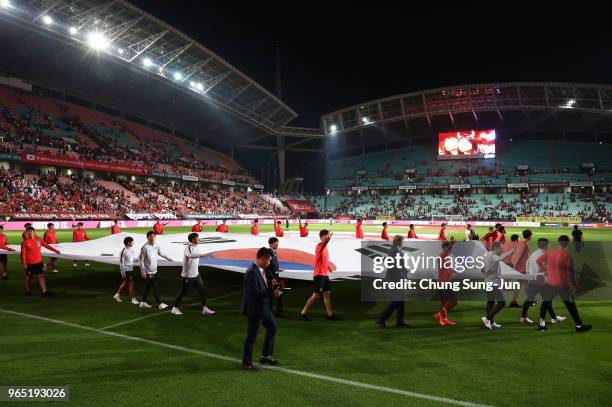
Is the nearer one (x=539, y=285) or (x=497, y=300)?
(x=497, y=300)

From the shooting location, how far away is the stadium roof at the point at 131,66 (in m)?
39.2

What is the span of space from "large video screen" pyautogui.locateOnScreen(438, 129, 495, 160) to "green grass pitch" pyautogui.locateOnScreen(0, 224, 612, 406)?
66538mm

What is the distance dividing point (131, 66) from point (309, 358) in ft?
160

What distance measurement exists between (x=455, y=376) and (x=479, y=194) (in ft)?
236

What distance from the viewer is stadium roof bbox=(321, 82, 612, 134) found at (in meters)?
60.7

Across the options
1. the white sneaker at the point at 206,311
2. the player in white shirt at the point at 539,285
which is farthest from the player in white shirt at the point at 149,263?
the player in white shirt at the point at 539,285

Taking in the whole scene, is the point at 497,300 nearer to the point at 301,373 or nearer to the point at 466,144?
the point at 301,373

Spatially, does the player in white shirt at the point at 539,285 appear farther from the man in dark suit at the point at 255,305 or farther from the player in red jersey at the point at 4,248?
the player in red jersey at the point at 4,248

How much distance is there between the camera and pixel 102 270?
15.7 meters

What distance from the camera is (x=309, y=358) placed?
6.41m

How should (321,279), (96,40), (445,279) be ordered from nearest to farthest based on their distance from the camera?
(321,279) → (445,279) → (96,40)

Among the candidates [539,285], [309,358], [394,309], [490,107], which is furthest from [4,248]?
[490,107]

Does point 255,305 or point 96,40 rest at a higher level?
point 96,40

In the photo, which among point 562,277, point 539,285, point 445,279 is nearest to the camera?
point 562,277
